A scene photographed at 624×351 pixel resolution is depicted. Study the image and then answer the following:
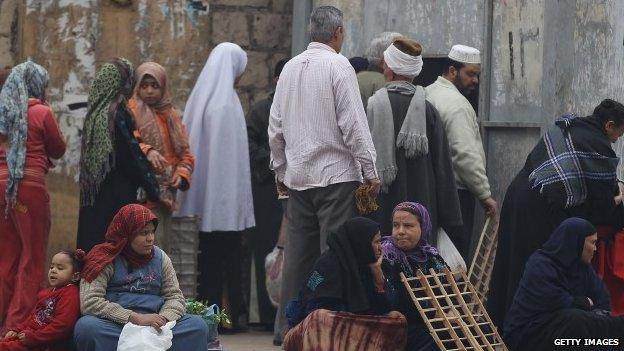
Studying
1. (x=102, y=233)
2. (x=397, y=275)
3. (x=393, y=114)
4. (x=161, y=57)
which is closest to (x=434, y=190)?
(x=393, y=114)

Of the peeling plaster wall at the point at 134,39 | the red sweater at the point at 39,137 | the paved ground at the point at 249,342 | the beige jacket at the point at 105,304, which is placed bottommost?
the paved ground at the point at 249,342

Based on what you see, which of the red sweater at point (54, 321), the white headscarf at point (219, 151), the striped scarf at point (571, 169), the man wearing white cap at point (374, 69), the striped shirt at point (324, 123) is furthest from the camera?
the white headscarf at point (219, 151)

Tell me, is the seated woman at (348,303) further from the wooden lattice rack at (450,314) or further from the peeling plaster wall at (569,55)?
the peeling plaster wall at (569,55)

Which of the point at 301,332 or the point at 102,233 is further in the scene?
the point at 102,233

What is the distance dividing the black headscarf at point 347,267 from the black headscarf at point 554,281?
757mm

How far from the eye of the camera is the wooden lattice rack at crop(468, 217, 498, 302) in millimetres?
11016

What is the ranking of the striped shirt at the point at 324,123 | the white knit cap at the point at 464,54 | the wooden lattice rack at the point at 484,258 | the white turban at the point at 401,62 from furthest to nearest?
the white knit cap at the point at 464,54
the wooden lattice rack at the point at 484,258
the white turban at the point at 401,62
the striped shirt at the point at 324,123

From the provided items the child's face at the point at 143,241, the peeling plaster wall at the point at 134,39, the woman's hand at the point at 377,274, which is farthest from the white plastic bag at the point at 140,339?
the peeling plaster wall at the point at 134,39

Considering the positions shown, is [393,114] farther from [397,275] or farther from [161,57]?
[161,57]

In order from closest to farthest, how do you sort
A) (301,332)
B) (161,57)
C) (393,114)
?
(301,332) → (393,114) → (161,57)

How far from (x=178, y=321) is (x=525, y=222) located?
1837 mm

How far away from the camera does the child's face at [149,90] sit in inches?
455

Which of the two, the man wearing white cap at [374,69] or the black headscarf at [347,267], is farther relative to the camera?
the man wearing white cap at [374,69]

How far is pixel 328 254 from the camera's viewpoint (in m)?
9.38
